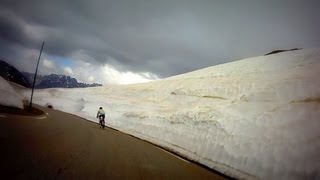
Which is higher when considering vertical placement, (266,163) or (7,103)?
(7,103)

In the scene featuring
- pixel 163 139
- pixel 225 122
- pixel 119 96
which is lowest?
pixel 163 139

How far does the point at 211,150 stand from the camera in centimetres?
1571

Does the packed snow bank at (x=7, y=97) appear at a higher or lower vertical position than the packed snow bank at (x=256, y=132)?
higher

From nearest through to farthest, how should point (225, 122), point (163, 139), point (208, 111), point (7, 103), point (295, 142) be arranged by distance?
point (295, 142)
point (225, 122)
point (208, 111)
point (163, 139)
point (7, 103)

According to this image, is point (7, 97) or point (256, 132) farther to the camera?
point (7, 97)

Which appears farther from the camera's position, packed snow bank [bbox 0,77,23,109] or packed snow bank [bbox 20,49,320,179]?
packed snow bank [bbox 0,77,23,109]

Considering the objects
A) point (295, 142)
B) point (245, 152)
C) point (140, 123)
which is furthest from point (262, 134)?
point (140, 123)

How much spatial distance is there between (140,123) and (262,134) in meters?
20.0

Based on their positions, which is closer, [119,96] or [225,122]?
[225,122]

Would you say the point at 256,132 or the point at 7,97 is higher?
the point at 7,97

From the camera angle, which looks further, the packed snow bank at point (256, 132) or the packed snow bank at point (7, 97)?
the packed snow bank at point (7, 97)

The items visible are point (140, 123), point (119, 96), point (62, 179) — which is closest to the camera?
point (62, 179)

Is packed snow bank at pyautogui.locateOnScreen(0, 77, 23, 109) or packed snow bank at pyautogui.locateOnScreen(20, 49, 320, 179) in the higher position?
packed snow bank at pyautogui.locateOnScreen(0, 77, 23, 109)

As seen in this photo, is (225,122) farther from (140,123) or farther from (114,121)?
(114,121)
